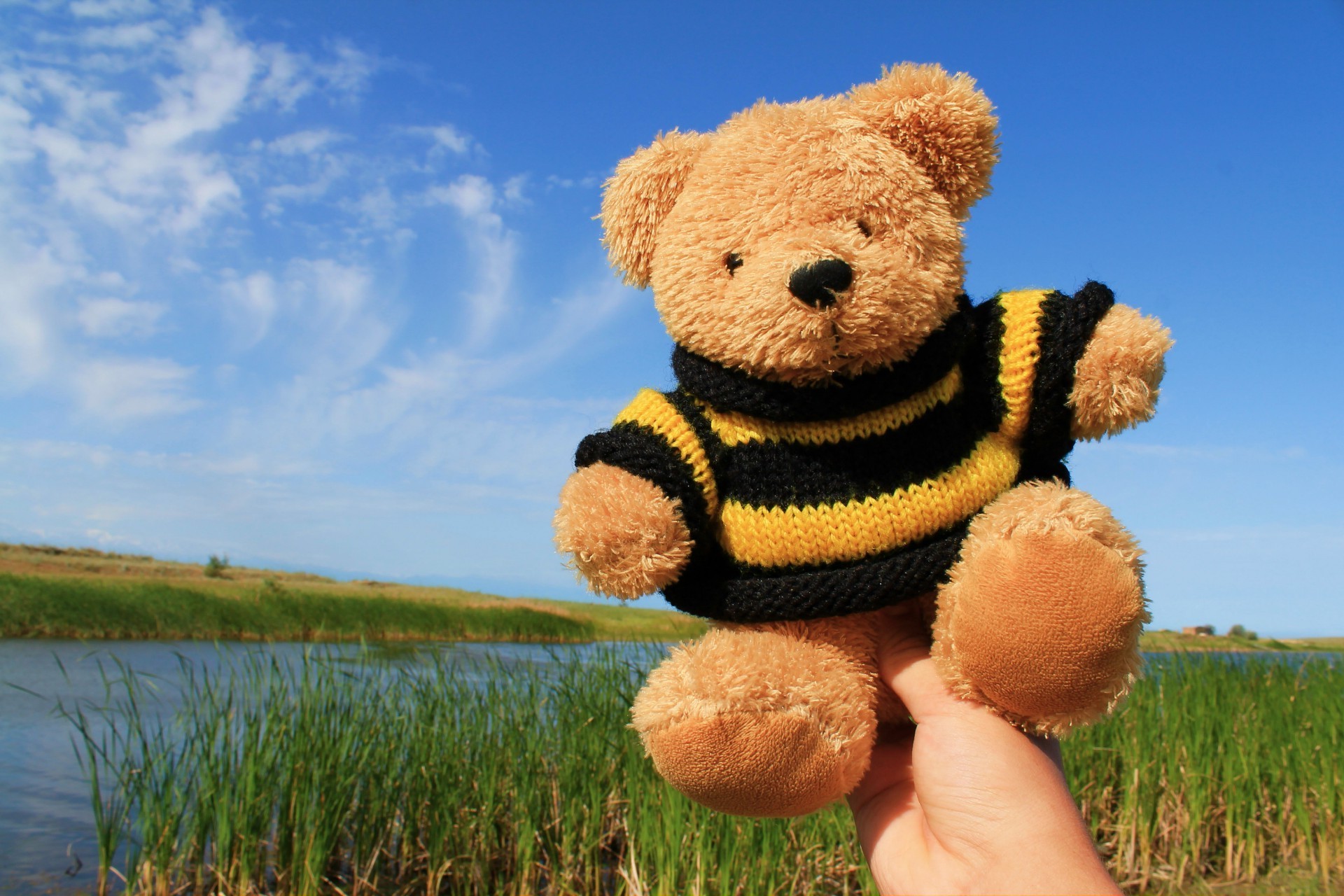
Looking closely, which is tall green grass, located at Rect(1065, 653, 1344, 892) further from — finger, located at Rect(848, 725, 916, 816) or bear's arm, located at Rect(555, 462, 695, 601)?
bear's arm, located at Rect(555, 462, 695, 601)

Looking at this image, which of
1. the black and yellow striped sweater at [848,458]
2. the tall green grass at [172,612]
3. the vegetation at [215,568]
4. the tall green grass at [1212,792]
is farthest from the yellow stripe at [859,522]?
the vegetation at [215,568]

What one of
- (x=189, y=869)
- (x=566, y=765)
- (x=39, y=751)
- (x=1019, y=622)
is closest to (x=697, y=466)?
(x=1019, y=622)

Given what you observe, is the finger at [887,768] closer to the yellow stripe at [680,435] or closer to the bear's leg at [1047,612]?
the bear's leg at [1047,612]

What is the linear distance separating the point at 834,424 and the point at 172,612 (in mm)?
11780

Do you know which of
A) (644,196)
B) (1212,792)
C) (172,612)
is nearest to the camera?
(644,196)

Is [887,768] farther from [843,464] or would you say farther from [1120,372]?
[1120,372]

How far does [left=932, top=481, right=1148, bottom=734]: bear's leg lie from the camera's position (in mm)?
618

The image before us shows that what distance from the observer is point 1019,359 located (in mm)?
747

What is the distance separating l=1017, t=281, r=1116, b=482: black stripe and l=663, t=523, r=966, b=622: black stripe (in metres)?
0.13

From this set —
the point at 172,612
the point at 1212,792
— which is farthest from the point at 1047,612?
the point at 172,612

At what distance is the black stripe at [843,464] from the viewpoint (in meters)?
0.73

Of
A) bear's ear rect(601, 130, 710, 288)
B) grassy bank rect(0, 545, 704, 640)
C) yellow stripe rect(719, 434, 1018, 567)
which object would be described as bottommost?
grassy bank rect(0, 545, 704, 640)

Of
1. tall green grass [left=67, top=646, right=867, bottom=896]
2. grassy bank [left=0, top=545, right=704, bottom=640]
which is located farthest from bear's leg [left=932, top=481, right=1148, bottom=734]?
grassy bank [left=0, top=545, right=704, bottom=640]

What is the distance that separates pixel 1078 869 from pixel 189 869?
289 centimetres
